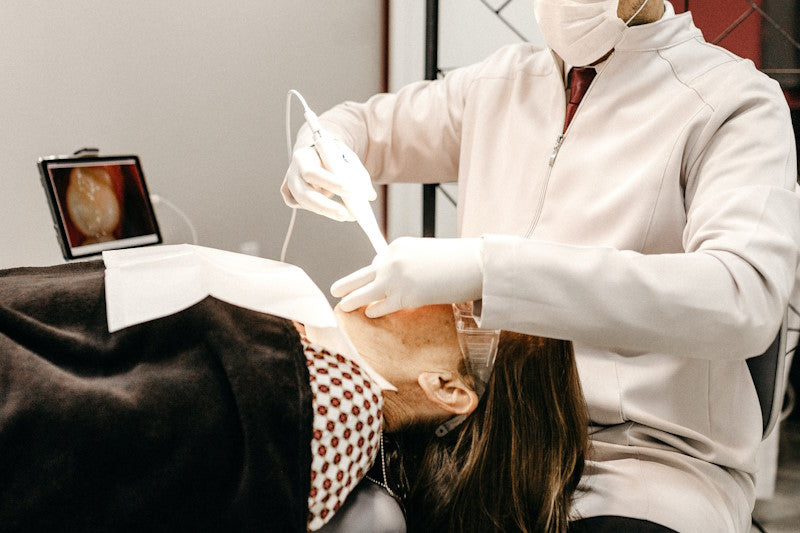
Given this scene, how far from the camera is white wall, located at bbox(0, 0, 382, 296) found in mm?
1572

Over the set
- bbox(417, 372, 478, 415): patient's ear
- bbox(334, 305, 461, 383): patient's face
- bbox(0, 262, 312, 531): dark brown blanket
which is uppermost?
bbox(0, 262, 312, 531): dark brown blanket

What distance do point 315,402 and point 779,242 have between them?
661 millimetres

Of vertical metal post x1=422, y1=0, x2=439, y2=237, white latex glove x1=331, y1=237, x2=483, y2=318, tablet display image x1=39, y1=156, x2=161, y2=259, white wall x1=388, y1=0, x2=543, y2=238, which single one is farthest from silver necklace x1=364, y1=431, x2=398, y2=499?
white wall x1=388, y1=0, x2=543, y2=238

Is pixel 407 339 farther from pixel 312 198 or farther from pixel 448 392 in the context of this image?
pixel 312 198

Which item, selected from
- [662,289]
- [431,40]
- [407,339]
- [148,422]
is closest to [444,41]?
[431,40]

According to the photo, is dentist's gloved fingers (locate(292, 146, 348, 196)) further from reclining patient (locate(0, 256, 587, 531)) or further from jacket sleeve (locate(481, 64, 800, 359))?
jacket sleeve (locate(481, 64, 800, 359))

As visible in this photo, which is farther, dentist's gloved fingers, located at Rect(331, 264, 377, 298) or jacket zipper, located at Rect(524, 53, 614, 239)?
jacket zipper, located at Rect(524, 53, 614, 239)

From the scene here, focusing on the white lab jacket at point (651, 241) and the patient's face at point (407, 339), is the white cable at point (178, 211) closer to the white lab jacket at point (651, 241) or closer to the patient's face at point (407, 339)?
the white lab jacket at point (651, 241)

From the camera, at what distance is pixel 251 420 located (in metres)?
0.72

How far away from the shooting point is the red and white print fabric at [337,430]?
753 millimetres

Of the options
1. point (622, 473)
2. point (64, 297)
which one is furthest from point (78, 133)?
point (622, 473)

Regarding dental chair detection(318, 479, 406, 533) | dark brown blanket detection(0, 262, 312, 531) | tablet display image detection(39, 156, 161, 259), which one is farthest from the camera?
tablet display image detection(39, 156, 161, 259)

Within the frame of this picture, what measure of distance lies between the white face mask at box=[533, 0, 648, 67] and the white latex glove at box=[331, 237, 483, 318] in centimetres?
48

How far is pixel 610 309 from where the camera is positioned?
832 mm
